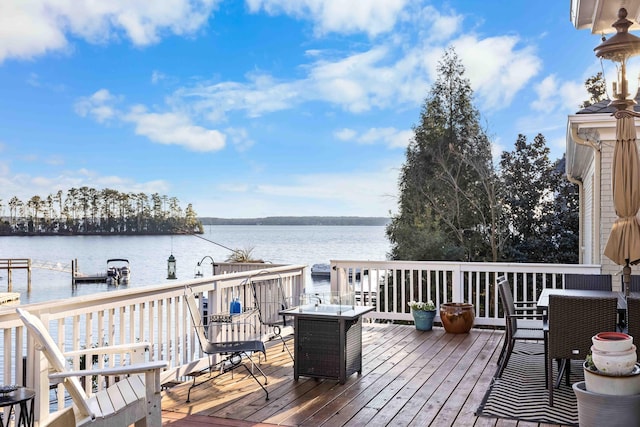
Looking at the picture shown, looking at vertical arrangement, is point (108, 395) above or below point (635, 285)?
below

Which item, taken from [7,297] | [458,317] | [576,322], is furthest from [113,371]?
[7,297]

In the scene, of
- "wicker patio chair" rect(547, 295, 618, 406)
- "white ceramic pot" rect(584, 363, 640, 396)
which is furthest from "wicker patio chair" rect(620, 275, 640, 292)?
"white ceramic pot" rect(584, 363, 640, 396)

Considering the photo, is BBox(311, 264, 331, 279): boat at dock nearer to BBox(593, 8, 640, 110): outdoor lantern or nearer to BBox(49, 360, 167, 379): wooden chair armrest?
BBox(593, 8, 640, 110): outdoor lantern

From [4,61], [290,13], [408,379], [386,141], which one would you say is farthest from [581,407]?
[4,61]

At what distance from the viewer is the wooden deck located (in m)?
4.20

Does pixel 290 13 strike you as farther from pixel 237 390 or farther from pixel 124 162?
pixel 124 162

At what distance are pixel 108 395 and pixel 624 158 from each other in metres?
3.88

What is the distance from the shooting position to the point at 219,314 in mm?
5566

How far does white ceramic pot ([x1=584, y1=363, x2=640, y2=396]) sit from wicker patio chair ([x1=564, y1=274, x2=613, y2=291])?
8.91 ft

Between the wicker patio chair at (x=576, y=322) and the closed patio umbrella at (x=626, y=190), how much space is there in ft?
1.47

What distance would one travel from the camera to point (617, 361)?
135 inches

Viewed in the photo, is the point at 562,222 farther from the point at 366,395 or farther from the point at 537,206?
the point at 366,395

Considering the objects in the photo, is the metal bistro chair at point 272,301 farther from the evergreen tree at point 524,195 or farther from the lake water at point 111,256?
the lake water at point 111,256

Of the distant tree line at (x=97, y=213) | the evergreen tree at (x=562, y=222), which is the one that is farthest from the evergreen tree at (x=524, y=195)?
the distant tree line at (x=97, y=213)
